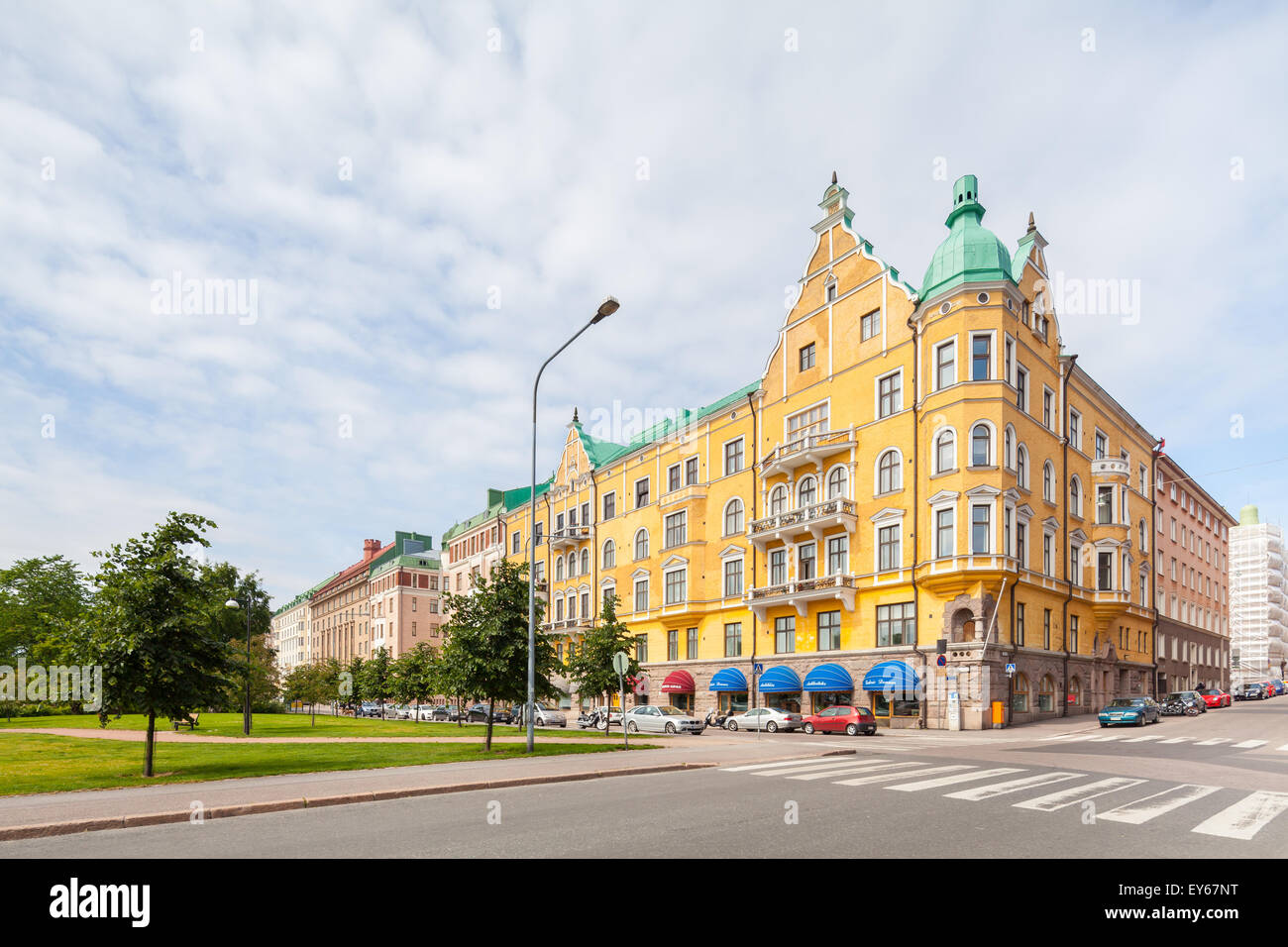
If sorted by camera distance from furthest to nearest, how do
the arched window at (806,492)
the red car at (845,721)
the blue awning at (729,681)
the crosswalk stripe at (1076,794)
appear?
the blue awning at (729,681), the arched window at (806,492), the red car at (845,721), the crosswalk stripe at (1076,794)

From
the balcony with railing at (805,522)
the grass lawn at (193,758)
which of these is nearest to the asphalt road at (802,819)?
the grass lawn at (193,758)

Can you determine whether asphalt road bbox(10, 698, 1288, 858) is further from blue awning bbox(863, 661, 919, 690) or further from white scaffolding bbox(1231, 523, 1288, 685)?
white scaffolding bbox(1231, 523, 1288, 685)

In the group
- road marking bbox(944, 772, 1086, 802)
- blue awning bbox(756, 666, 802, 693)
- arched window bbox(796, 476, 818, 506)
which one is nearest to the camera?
road marking bbox(944, 772, 1086, 802)

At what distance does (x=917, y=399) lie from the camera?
36.2 meters

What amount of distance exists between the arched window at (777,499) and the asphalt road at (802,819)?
1040 inches

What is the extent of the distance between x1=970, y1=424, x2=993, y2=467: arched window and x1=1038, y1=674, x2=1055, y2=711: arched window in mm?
10690

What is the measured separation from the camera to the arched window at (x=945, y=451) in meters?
34.3

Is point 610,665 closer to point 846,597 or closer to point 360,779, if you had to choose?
point 846,597

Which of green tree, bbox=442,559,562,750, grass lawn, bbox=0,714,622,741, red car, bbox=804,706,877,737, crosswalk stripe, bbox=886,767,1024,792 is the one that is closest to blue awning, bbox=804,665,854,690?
red car, bbox=804,706,877,737

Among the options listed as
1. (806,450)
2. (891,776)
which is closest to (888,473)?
(806,450)

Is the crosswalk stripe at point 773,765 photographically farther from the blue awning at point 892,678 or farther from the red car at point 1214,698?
the red car at point 1214,698

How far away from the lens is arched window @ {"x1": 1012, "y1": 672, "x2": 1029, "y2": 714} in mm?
34219
